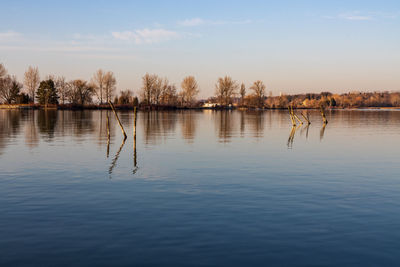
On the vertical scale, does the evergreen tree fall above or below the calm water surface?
above

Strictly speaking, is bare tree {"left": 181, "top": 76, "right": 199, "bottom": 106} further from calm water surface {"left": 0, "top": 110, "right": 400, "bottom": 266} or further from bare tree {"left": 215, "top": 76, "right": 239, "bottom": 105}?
calm water surface {"left": 0, "top": 110, "right": 400, "bottom": 266}

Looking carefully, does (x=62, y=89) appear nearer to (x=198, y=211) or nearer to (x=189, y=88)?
(x=189, y=88)

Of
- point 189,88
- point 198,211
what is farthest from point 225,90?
point 198,211

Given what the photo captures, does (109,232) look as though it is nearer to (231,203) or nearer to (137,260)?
(137,260)

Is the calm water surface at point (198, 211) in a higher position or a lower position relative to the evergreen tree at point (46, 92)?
lower

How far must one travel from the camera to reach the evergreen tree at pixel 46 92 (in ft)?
458

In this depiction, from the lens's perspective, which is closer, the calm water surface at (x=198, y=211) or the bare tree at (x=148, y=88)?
the calm water surface at (x=198, y=211)

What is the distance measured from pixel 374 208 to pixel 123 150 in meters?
21.9

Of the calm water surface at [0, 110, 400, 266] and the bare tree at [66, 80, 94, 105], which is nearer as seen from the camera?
the calm water surface at [0, 110, 400, 266]

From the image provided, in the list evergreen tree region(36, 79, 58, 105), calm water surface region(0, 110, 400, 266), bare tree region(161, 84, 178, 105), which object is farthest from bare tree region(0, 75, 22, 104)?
calm water surface region(0, 110, 400, 266)

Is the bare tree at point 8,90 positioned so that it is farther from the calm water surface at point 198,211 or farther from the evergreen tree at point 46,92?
the calm water surface at point 198,211

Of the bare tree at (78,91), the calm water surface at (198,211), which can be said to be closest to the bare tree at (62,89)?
the bare tree at (78,91)

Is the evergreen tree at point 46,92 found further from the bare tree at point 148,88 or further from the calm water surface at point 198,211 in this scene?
the calm water surface at point 198,211

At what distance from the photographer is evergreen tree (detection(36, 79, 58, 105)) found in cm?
13975
